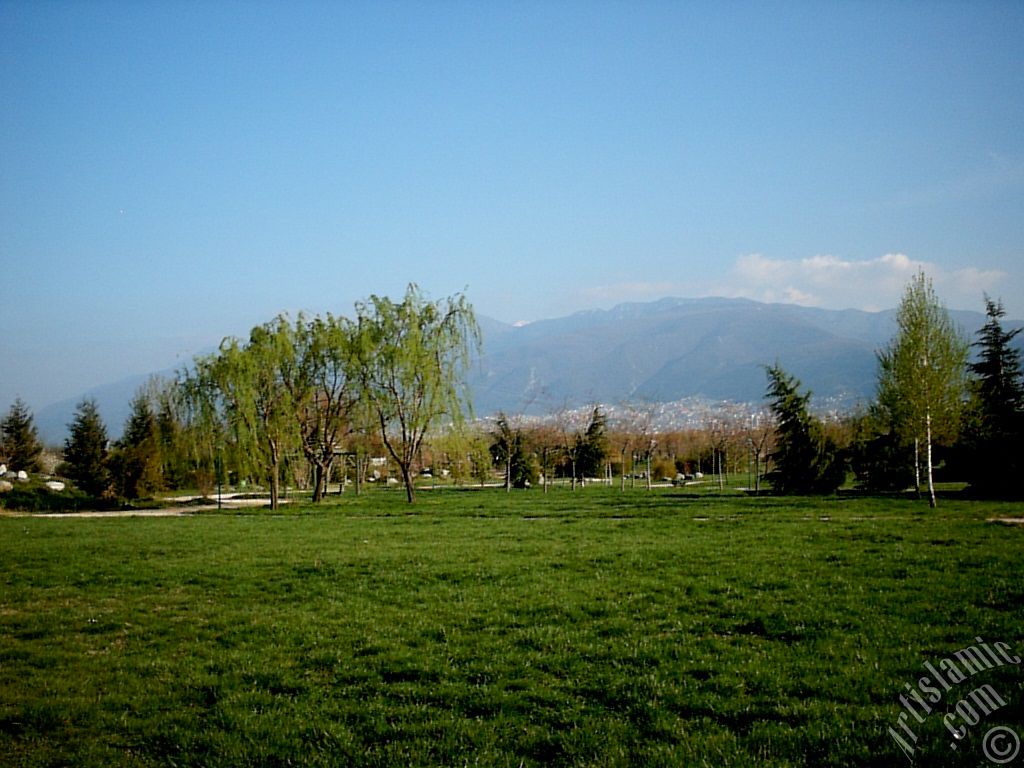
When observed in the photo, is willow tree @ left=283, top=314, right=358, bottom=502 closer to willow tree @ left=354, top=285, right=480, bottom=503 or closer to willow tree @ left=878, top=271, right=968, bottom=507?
willow tree @ left=354, top=285, right=480, bottom=503

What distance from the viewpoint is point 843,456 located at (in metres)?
42.8

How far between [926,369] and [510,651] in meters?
29.3

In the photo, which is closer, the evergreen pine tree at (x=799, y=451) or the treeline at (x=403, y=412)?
the treeline at (x=403, y=412)

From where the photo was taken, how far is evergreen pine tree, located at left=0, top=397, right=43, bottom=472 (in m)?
63.4

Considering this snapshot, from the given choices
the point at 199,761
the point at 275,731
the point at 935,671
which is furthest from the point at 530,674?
the point at 935,671

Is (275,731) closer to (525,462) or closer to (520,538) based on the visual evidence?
(520,538)

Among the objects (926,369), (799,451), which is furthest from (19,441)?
(926,369)

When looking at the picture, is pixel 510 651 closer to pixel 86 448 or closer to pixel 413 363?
pixel 413 363

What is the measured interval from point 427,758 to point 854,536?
15692 mm

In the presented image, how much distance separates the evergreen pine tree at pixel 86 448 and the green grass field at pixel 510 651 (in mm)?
36572

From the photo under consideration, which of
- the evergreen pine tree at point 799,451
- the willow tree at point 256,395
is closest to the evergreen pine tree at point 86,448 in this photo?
the willow tree at point 256,395

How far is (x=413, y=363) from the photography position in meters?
40.6

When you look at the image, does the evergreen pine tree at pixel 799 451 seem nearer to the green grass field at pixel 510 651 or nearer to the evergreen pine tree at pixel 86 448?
the green grass field at pixel 510 651

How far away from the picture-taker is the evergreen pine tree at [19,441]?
6338 cm
